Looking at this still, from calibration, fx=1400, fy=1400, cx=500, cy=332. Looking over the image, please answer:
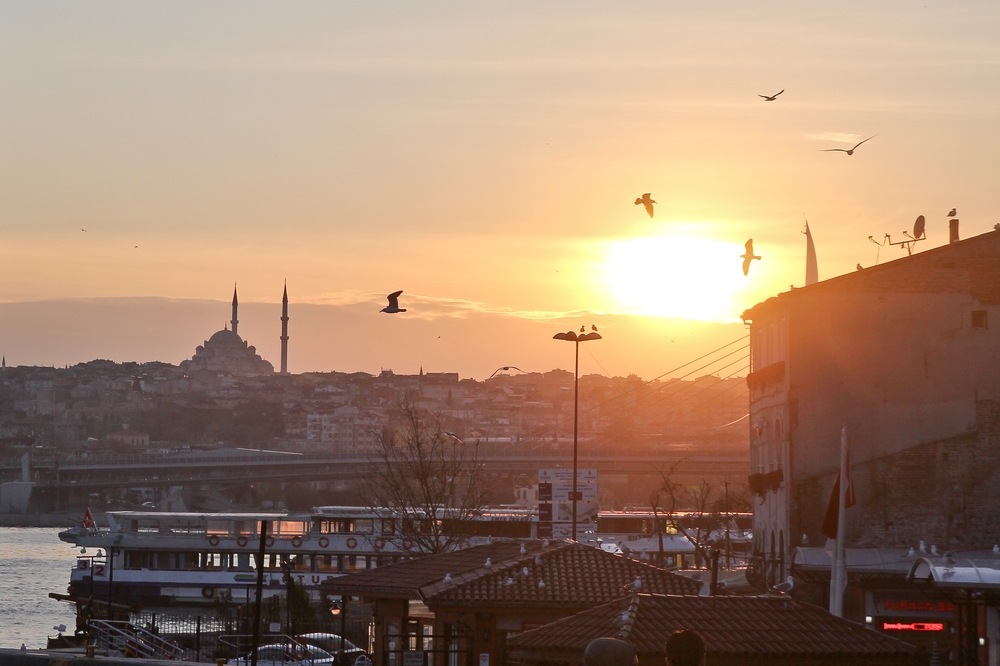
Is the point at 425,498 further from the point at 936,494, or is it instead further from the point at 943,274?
the point at 943,274

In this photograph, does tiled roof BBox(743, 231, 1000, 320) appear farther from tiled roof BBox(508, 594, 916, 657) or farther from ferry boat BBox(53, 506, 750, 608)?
ferry boat BBox(53, 506, 750, 608)

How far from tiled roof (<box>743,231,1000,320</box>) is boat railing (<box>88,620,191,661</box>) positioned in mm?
17378

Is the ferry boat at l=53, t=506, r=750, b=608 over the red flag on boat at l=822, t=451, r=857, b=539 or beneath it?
beneath

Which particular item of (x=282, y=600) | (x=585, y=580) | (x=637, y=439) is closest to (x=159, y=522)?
(x=282, y=600)

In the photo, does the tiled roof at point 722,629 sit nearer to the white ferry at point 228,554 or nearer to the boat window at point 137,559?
the white ferry at point 228,554

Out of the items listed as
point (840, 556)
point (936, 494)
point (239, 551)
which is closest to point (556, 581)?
point (840, 556)

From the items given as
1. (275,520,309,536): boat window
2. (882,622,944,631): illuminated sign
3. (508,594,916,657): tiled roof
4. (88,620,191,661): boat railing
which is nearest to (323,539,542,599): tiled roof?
(508,594,916,657): tiled roof

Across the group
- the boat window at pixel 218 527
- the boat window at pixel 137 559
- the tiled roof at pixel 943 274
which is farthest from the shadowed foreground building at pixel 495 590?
the boat window at pixel 218 527

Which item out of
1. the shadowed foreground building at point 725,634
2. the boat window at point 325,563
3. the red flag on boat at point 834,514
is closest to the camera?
the shadowed foreground building at point 725,634

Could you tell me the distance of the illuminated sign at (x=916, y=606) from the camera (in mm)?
27516

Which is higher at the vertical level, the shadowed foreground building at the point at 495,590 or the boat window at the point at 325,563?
the shadowed foreground building at the point at 495,590

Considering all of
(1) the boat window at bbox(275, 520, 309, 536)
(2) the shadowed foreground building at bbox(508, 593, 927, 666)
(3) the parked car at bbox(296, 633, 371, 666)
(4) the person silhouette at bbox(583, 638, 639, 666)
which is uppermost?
(4) the person silhouette at bbox(583, 638, 639, 666)

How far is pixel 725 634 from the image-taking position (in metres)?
13.8

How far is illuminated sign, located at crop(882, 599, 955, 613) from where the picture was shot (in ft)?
90.3
